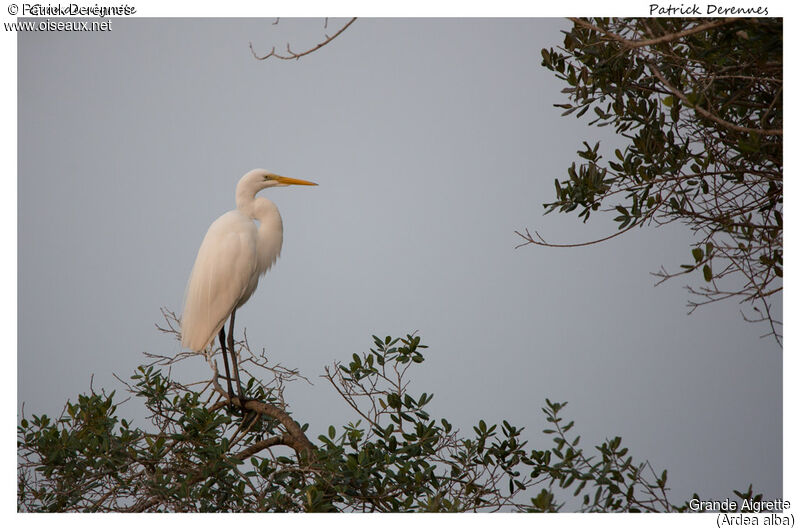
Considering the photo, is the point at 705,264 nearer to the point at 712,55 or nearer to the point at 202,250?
the point at 712,55

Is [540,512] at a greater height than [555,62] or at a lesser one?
lesser

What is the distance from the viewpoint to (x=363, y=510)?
2.02m

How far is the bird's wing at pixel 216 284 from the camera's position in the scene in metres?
2.98

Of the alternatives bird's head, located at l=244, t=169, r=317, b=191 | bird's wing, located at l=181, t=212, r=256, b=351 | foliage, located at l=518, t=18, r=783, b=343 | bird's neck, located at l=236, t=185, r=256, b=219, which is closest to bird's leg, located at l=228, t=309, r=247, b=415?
bird's wing, located at l=181, t=212, r=256, b=351

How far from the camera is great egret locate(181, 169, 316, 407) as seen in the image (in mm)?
2984

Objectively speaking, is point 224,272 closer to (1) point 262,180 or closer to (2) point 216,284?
(2) point 216,284

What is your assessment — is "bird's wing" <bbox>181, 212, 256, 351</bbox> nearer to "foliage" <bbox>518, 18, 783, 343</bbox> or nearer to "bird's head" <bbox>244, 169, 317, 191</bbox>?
"bird's head" <bbox>244, 169, 317, 191</bbox>

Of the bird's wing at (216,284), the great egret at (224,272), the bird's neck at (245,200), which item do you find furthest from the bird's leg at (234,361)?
the bird's neck at (245,200)

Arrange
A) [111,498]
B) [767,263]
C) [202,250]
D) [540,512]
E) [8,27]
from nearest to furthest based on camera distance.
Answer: [540,512] → [767,263] → [8,27] → [111,498] → [202,250]

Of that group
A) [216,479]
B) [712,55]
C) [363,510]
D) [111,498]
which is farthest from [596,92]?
[111,498]

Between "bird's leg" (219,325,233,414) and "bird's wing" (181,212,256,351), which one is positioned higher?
"bird's wing" (181,212,256,351)

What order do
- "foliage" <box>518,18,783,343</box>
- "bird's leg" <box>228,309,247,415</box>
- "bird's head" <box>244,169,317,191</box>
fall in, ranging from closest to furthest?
"foliage" <box>518,18,783,343</box> < "bird's leg" <box>228,309,247,415</box> < "bird's head" <box>244,169,317,191</box>

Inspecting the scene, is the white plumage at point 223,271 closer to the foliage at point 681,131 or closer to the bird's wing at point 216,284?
the bird's wing at point 216,284

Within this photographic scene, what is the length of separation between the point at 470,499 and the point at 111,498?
3.82ft
